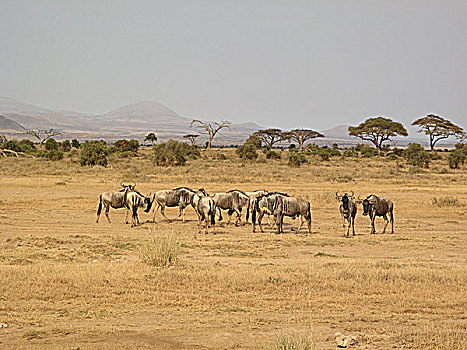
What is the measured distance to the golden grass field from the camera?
820 cm

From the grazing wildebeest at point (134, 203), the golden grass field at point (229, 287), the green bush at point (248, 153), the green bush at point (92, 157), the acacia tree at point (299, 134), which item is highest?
the acacia tree at point (299, 134)

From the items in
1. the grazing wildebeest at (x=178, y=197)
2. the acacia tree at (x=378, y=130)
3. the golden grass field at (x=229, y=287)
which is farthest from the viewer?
the acacia tree at (x=378, y=130)

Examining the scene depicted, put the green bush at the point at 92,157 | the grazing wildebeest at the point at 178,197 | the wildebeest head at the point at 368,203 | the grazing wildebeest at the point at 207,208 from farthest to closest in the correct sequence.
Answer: the green bush at the point at 92,157 < the grazing wildebeest at the point at 178,197 < the wildebeest head at the point at 368,203 < the grazing wildebeest at the point at 207,208

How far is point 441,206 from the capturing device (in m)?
27.8

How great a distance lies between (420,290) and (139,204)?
1262cm

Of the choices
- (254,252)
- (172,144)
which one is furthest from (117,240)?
(172,144)

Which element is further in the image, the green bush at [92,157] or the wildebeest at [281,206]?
the green bush at [92,157]

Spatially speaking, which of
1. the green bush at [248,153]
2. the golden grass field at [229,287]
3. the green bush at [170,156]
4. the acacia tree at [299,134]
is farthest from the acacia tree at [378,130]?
the golden grass field at [229,287]

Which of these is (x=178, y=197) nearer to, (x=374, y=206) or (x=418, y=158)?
(x=374, y=206)

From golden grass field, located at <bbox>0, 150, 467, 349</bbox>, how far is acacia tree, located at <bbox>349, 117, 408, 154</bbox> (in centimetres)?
7807

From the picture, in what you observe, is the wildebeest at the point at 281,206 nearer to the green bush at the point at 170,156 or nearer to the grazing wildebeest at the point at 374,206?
the grazing wildebeest at the point at 374,206

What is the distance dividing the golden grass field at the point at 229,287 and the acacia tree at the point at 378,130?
78067 millimetres

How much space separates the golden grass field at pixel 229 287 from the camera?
26.9 ft

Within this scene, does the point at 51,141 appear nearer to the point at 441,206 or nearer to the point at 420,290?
the point at 441,206
